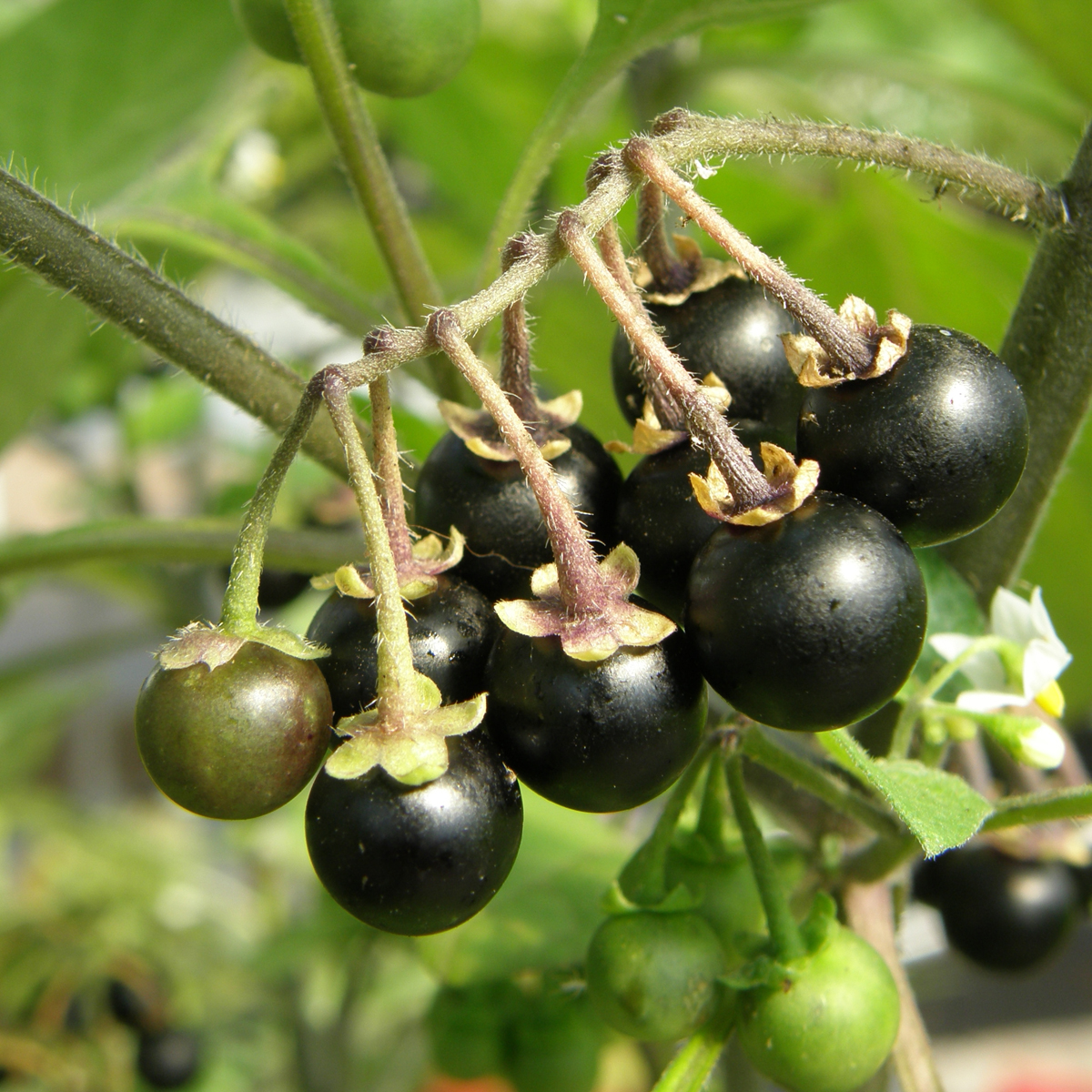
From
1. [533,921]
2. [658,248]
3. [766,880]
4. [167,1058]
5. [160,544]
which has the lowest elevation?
[167,1058]

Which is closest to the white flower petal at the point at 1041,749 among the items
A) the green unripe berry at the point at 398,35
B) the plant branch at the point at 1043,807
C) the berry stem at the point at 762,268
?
the plant branch at the point at 1043,807

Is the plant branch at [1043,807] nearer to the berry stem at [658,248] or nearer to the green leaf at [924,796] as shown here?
the green leaf at [924,796]

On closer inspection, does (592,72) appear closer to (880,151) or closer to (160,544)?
(880,151)

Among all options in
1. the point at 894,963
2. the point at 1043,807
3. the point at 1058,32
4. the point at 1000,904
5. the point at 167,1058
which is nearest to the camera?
the point at 1043,807

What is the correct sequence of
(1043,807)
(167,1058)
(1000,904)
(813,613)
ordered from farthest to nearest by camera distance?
(167,1058) < (1000,904) < (1043,807) < (813,613)

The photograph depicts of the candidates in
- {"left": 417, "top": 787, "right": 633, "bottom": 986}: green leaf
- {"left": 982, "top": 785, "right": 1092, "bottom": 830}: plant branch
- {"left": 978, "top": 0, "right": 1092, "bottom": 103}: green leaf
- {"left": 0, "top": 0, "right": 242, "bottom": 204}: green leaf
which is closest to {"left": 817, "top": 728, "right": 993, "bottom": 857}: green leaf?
{"left": 982, "top": 785, "right": 1092, "bottom": 830}: plant branch

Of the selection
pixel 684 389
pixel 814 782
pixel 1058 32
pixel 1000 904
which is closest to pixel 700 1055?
pixel 814 782

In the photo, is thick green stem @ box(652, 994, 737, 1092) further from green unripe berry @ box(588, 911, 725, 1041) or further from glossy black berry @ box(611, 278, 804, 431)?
glossy black berry @ box(611, 278, 804, 431)
